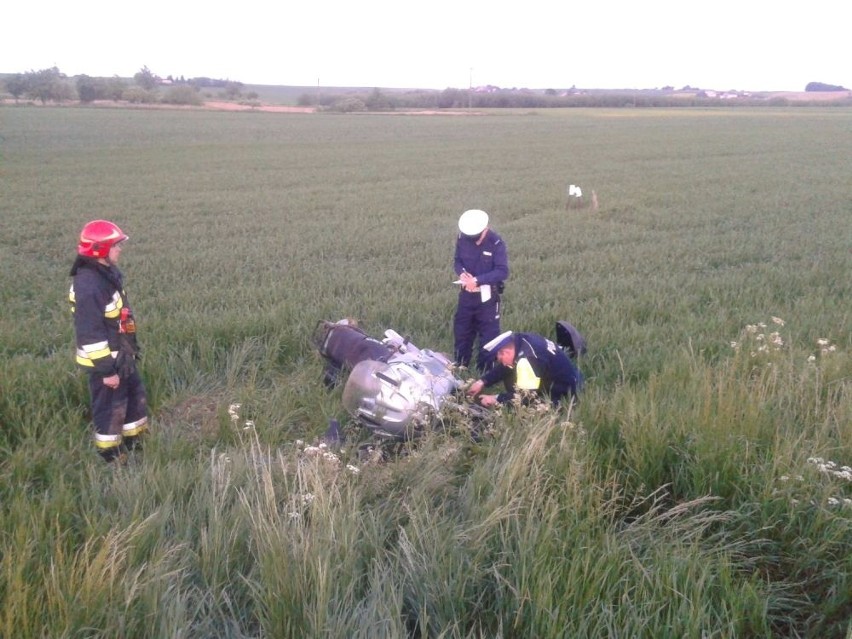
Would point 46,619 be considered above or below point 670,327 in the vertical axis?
above

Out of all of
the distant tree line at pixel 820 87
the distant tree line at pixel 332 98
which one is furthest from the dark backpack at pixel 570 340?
the distant tree line at pixel 820 87

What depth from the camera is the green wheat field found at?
9.37ft

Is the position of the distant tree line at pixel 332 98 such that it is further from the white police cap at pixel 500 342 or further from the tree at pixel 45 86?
the white police cap at pixel 500 342

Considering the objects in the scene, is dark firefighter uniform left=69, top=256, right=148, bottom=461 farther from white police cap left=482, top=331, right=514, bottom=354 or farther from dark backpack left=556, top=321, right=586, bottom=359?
dark backpack left=556, top=321, right=586, bottom=359

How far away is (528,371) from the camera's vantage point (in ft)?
17.8

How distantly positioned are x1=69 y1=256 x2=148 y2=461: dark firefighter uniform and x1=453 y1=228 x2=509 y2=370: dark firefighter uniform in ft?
10.3

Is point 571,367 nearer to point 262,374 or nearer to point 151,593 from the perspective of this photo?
point 262,374

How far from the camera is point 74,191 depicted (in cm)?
2138

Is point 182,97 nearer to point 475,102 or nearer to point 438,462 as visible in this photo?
point 475,102

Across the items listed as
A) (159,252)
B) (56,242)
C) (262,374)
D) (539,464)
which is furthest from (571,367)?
(56,242)

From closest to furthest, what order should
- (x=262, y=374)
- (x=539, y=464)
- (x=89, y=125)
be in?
(x=539, y=464)
(x=262, y=374)
(x=89, y=125)

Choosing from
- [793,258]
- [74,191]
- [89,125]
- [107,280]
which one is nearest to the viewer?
Answer: [107,280]

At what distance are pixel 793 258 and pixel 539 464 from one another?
33.8ft

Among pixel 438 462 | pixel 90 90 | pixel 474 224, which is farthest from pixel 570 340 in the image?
pixel 90 90
